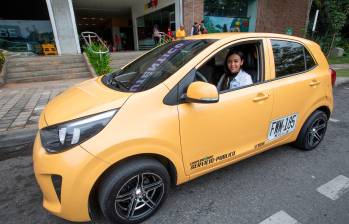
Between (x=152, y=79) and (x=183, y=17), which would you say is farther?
(x=183, y=17)

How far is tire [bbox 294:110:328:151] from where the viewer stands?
3.37 m

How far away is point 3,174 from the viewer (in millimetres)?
3164

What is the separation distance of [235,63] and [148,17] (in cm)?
1722

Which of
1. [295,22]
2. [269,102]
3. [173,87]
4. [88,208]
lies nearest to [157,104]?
[173,87]

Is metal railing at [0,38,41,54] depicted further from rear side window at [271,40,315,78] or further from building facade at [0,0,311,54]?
rear side window at [271,40,315,78]

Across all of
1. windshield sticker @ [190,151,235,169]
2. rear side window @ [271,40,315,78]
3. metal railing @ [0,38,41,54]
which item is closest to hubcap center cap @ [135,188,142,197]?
windshield sticker @ [190,151,235,169]

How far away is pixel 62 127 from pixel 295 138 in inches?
115

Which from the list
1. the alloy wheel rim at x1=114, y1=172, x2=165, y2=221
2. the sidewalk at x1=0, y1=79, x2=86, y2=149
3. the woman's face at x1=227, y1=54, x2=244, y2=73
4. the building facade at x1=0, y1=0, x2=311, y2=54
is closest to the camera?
the alloy wheel rim at x1=114, y1=172, x2=165, y2=221

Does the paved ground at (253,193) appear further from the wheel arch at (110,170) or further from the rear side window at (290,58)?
the rear side window at (290,58)

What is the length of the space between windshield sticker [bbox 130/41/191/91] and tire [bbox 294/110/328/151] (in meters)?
2.03

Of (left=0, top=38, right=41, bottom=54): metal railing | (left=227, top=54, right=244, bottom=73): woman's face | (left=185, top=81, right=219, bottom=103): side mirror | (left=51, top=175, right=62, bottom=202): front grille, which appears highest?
(left=227, top=54, right=244, bottom=73): woman's face

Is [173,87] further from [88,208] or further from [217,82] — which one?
[88,208]

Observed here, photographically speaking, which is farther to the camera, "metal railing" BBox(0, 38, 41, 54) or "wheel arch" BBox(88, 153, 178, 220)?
"metal railing" BBox(0, 38, 41, 54)

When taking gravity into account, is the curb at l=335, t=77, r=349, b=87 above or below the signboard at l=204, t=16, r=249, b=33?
below
